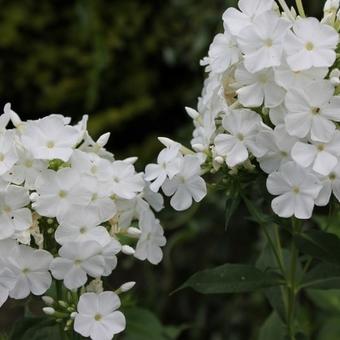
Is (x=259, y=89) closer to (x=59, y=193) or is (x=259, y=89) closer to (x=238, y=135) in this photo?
(x=238, y=135)

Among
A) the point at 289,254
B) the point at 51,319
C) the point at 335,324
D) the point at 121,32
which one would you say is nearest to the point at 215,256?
the point at 121,32

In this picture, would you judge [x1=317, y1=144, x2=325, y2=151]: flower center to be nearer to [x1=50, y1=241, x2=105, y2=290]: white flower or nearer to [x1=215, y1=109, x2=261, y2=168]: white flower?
[x1=215, y1=109, x2=261, y2=168]: white flower

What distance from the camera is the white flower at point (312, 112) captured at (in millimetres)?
1153

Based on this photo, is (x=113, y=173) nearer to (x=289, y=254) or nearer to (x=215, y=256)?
(x=289, y=254)

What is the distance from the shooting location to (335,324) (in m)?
1.76

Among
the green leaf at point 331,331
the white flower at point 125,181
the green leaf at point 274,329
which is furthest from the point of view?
the green leaf at point 331,331

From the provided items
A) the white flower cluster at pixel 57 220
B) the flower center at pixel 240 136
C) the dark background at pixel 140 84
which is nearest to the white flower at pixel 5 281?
the white flower cluster at pixel 57 220

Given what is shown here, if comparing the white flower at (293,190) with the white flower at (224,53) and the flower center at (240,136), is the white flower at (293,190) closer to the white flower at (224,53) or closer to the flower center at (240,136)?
the flower center at (240,136)

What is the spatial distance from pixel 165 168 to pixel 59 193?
0.17 m

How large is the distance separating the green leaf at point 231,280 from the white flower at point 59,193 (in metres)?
0.25

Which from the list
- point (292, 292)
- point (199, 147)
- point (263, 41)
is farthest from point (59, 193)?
point (292, 292)

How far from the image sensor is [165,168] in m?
1.28

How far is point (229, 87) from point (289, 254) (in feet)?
1.41

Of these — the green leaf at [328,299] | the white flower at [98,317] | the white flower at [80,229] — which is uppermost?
the white flower at [80,229]
